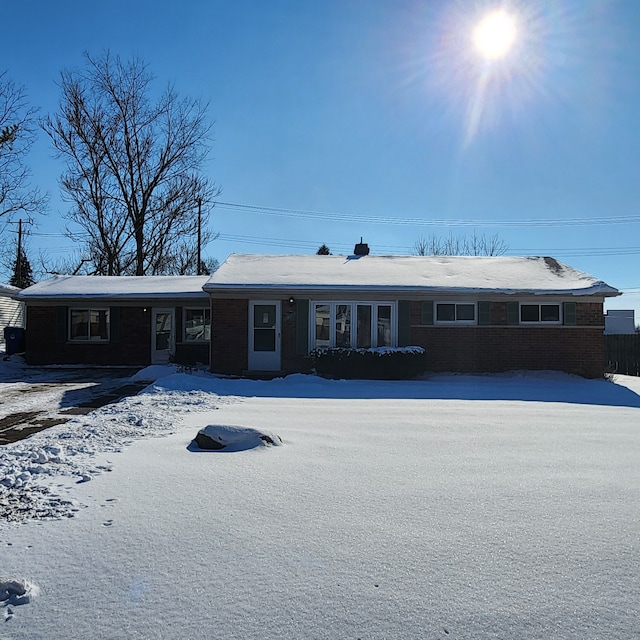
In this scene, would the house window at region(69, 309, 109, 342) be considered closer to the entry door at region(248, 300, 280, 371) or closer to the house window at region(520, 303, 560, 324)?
the entry door at region(248, 300, 280, 371)

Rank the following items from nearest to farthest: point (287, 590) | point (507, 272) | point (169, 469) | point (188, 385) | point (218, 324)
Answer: point (287, 590)
point (169, 469)
point (188, 385)
point (218, 324)
point (507, 272)

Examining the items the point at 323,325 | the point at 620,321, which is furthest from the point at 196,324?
the point at 620,321

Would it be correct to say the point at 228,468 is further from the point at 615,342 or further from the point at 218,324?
the point at 615,342

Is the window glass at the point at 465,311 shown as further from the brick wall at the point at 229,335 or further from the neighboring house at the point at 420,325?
the brick wall at the point at 229,335

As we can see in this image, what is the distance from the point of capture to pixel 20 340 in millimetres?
18766

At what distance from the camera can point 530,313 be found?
15328 millimetres

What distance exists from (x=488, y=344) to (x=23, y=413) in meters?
11.5

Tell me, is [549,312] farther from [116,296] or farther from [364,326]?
[116,296]

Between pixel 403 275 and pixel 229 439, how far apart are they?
37.7 feet

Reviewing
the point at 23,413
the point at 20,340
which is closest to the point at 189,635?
the point at 23,413

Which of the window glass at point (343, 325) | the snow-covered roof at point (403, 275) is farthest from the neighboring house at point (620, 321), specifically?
the window glass at point (343, 325)

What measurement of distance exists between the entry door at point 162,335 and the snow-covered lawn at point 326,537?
11.9 metres

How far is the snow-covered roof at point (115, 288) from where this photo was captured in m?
17.9

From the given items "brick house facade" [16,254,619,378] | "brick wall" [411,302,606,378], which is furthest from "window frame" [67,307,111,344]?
"brick wall" [411,302,606,378]
